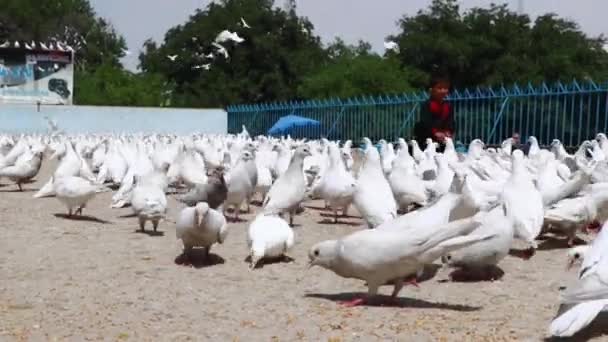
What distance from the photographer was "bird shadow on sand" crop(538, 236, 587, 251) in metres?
8.50

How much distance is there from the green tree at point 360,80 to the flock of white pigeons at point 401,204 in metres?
24.4

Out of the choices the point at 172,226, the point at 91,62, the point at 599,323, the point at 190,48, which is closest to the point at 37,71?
the point at 190,48

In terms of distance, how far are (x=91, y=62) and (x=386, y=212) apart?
6072 cm

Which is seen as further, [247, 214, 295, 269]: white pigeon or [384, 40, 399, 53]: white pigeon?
[384, 40, 399, 53]: white pigeon

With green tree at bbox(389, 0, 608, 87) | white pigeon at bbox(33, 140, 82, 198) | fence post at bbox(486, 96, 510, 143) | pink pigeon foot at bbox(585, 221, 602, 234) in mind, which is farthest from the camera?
green tree at bbox(389, 0, 608, 87)

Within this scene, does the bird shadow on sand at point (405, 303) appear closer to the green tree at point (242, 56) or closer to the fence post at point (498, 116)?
the fence post at point (498, 116)

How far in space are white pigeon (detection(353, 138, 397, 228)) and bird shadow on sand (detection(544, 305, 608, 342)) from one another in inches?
116

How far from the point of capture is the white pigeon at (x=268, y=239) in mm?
7512

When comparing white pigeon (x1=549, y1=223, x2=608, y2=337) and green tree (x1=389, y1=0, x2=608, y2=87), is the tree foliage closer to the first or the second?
green tree (x1=389, y1=0, x2=608, y2=87)

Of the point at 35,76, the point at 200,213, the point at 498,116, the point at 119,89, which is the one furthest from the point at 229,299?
the point at 119,89

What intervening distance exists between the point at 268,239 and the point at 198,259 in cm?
80

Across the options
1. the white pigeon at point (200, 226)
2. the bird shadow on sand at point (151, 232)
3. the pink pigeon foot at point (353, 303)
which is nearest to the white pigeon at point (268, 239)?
the white pigeon at point (200, 226)

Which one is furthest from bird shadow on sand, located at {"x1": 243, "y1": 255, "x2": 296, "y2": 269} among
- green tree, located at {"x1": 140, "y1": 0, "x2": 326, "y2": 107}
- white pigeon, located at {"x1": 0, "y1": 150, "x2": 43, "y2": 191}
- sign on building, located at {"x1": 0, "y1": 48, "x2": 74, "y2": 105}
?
green tree, located at {"x1": 140, "y1": 0, "x2": 326, "y2": 107}

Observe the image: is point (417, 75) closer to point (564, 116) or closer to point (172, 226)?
point (564, 116)
